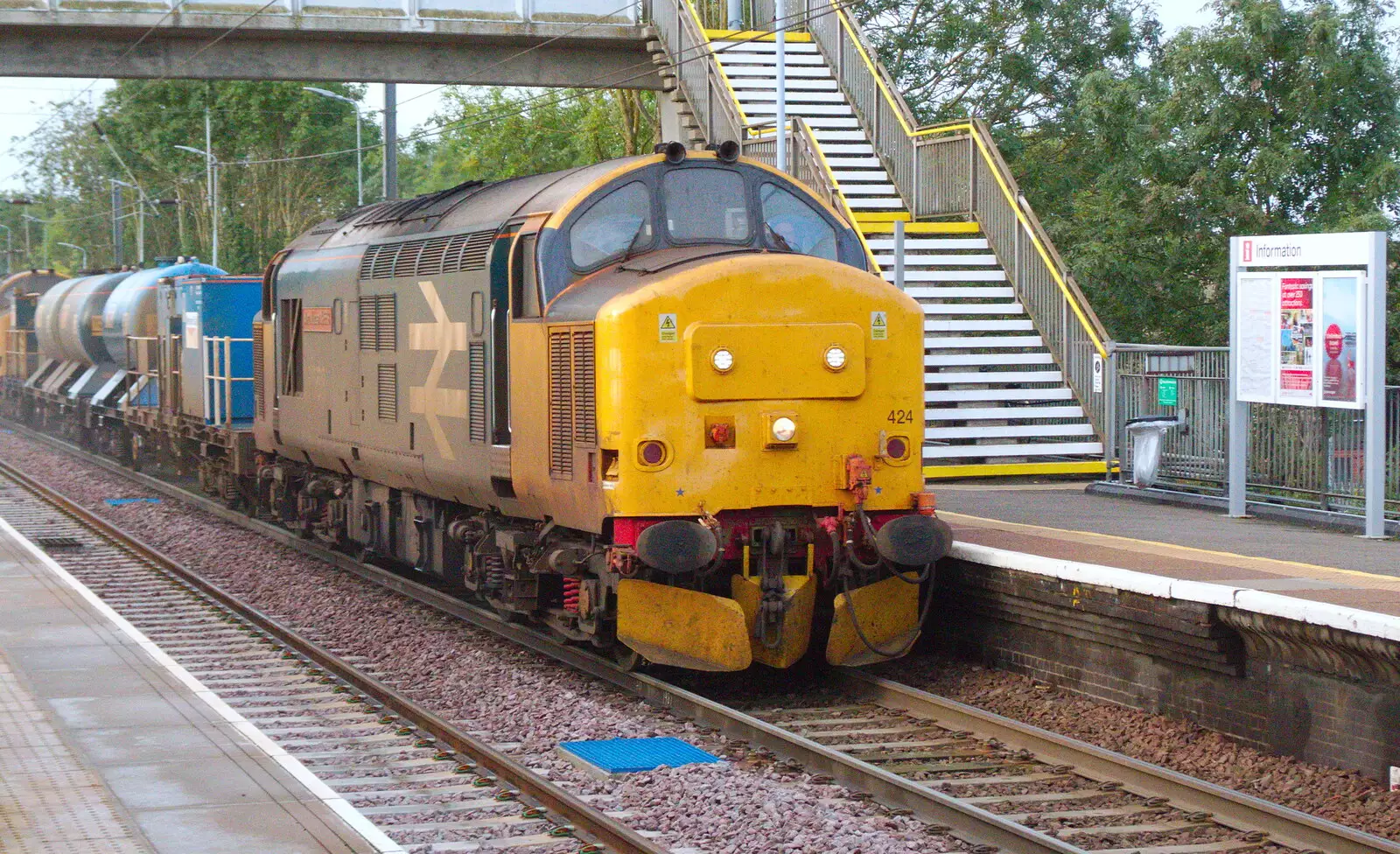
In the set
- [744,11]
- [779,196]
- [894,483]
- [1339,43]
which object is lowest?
[894,483]

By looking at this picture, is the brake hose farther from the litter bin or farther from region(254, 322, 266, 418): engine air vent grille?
region(254, 322, 266, 418): engine air vent grille

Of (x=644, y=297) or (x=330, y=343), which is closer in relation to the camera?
(x=644, y=297)

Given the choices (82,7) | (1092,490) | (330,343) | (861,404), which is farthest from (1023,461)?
(82,7)

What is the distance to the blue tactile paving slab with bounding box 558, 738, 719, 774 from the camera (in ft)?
29.4

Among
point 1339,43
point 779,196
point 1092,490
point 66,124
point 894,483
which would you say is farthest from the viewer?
point 66,124

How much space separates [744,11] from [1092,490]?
16145mm

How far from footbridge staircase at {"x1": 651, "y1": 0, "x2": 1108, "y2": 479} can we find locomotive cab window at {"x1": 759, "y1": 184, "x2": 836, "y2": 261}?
5.05 m

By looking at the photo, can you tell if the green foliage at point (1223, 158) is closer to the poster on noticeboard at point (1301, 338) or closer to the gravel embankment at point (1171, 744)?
the poster on noticeboard at point (1301, 338)

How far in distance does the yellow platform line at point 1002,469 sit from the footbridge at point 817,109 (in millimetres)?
24

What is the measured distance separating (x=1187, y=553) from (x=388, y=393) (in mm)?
6348

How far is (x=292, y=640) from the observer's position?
13.1 m

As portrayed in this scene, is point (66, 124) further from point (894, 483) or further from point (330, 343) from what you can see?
point (894, 483)

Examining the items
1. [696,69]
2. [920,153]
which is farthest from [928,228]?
[696,69]

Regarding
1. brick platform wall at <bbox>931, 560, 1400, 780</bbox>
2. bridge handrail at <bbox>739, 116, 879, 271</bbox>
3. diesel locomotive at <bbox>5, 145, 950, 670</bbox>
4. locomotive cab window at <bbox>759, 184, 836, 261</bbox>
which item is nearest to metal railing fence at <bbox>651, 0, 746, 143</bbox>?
bridge handrail at <bbox>739, 116, 879, 271</bbox>
